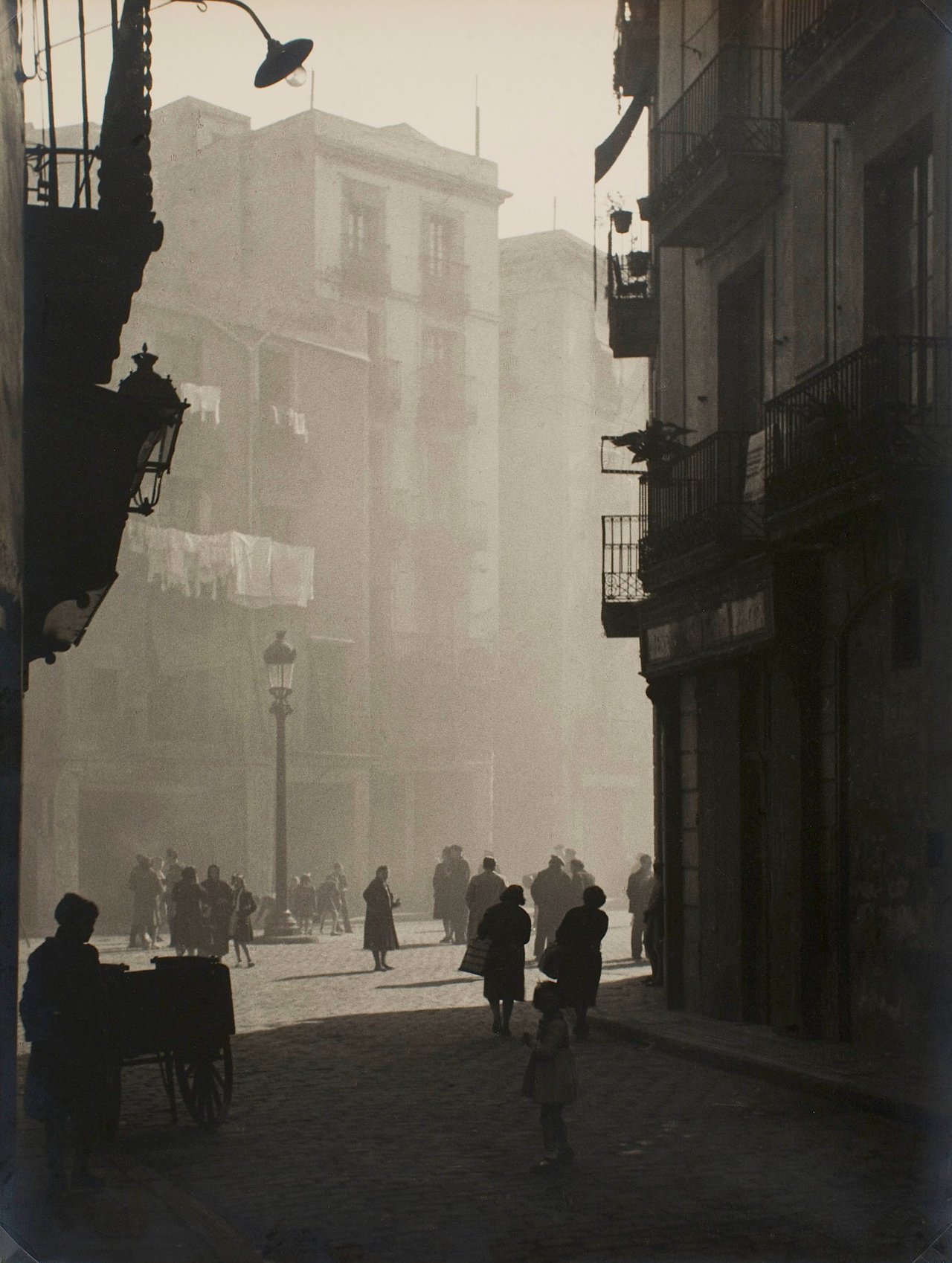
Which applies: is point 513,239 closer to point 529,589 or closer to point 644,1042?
point 529,589

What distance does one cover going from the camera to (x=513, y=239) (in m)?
62.5

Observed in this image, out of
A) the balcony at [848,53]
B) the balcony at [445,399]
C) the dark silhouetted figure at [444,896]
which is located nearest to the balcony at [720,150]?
the balcony at [848,53]

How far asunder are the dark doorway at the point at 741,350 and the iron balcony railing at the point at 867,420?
2.61 metres

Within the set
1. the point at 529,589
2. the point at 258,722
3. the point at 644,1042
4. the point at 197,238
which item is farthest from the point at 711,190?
the point at 529,589

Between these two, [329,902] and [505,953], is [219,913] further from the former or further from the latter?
[329,902]

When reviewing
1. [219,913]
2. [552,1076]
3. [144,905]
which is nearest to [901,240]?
[552,1076]

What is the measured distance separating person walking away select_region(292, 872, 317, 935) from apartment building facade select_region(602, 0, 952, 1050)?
59.8ft

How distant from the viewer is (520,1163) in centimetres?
997

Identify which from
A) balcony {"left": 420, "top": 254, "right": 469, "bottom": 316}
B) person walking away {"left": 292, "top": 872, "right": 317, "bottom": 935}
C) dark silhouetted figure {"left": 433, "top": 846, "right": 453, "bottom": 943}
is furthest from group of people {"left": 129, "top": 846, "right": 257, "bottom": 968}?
balcony {"left": 420, "top": 254, "right": 469, "bottom": 316}

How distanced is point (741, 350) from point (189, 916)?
12.6 metres

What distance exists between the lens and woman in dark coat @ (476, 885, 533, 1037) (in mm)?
17453

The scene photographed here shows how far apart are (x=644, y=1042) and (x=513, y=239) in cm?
4876

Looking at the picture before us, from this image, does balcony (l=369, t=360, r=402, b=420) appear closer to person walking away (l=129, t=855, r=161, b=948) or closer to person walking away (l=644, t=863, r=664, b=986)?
person walking away (l=129, t=855, r=161, b=948)

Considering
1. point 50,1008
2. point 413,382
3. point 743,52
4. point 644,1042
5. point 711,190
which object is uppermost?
Answer: point 413,382
